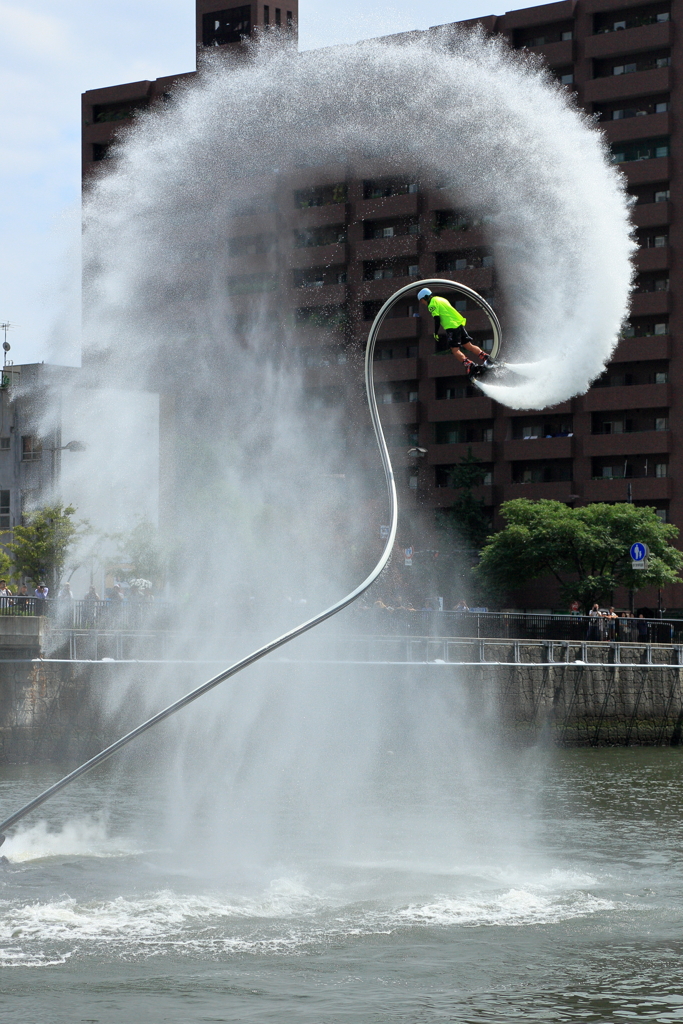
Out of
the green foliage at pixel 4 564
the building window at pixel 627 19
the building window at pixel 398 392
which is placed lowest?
the green foliage at pixel 4 564

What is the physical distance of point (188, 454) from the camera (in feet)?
151

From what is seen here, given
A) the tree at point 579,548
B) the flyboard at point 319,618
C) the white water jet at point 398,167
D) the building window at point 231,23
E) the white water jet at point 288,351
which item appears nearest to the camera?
the flyboard at point 319,618

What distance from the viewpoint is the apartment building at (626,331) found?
9894 centimetres

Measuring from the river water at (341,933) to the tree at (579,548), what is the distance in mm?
61348

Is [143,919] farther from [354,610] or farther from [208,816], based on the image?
[354,610]

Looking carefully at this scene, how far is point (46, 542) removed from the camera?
67188mm

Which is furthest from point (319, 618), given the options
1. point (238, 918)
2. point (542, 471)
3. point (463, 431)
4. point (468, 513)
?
point (463, 431)

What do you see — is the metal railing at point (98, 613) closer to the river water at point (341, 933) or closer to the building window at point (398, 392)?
the river water at point (341, 933)

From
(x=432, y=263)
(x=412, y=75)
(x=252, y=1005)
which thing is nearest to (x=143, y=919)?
(x=252, y=1005)

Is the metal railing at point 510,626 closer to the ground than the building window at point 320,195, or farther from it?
closer to the ground

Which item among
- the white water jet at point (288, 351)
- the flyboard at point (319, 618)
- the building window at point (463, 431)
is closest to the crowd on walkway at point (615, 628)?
the white water jet at point (288, 351)

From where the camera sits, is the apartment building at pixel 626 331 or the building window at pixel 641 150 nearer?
the apartment building at pixel 626 331

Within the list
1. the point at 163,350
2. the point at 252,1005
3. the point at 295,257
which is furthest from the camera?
the point at 295,257

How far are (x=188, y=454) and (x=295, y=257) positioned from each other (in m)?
7.43
